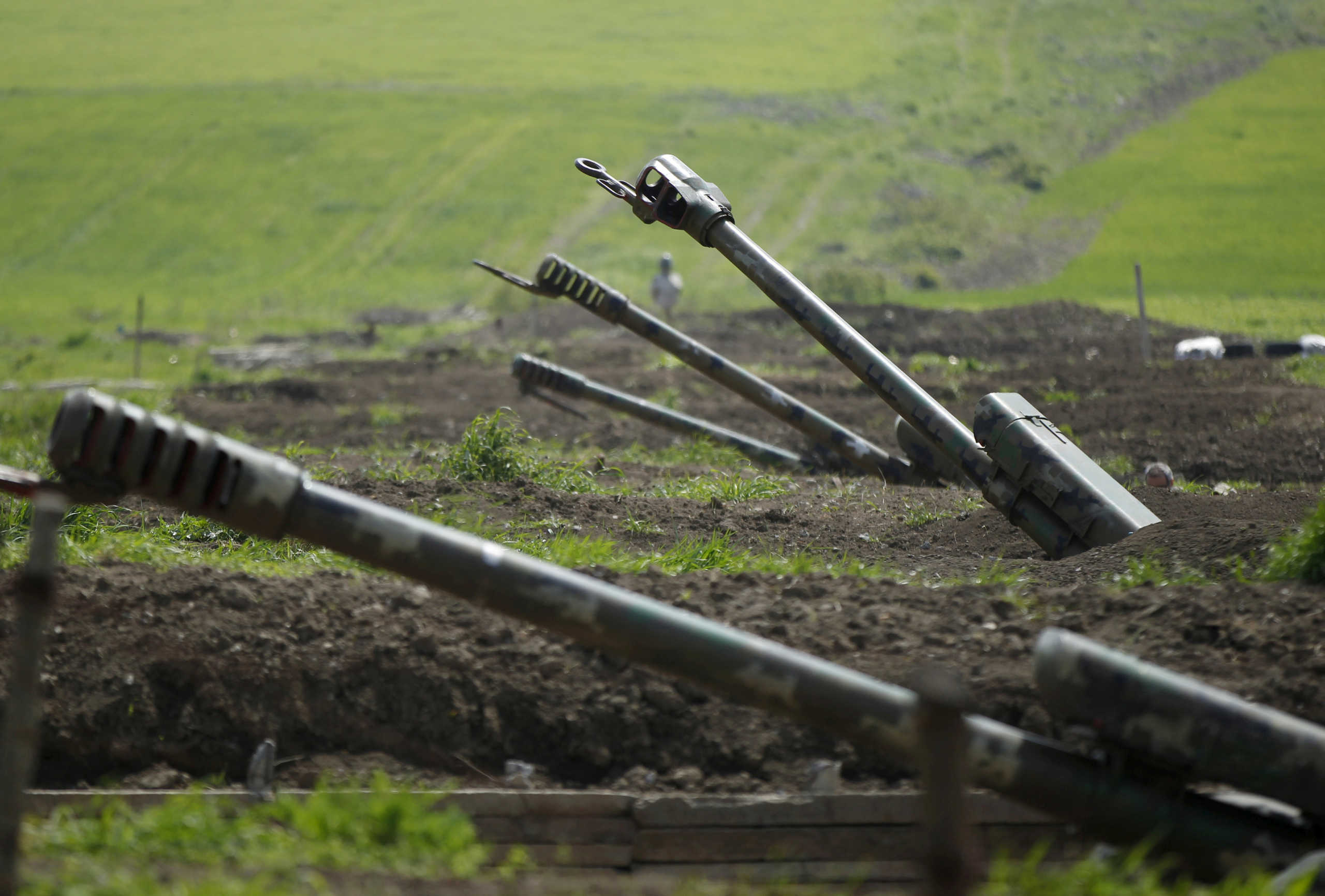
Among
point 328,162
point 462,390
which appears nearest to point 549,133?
point 328,162

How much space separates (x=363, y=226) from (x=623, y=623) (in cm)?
4397

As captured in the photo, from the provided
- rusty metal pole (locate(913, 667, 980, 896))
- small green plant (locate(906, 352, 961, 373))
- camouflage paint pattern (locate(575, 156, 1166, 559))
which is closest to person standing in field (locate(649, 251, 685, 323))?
small green plant (locate(906, 352, 961, 373))

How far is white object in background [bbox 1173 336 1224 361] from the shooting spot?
64.0ft

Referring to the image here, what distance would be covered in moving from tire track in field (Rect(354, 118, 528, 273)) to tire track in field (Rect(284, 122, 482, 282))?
44 cm

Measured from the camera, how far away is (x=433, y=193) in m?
48.1

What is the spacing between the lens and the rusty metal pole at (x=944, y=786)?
9.75 feet

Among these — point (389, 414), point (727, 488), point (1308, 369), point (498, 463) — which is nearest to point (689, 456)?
point (727, 488)

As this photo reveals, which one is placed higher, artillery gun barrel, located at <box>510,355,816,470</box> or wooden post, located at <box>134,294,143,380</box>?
artillery gun barrel, located at <box>510,355,816,470</box>

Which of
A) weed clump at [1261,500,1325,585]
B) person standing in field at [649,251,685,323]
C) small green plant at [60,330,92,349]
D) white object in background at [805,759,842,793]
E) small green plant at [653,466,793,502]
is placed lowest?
small green plant at [60,330,92,349]

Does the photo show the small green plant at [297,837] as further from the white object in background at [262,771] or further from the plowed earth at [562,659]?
the plowed earth at [562,659]

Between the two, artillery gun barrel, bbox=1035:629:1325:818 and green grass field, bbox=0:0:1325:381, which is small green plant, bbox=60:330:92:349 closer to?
green grass field, bbox=0:0:1325:381

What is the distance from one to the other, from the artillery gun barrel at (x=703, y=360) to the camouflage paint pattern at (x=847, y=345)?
1.60 m

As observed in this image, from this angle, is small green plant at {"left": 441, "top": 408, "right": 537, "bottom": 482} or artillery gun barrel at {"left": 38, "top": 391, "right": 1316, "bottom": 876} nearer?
artillery gun barrel at {"left": 38, "top": 391, "right": 1316, "bottom": 876}

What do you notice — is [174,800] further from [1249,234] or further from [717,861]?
[1249,234]
